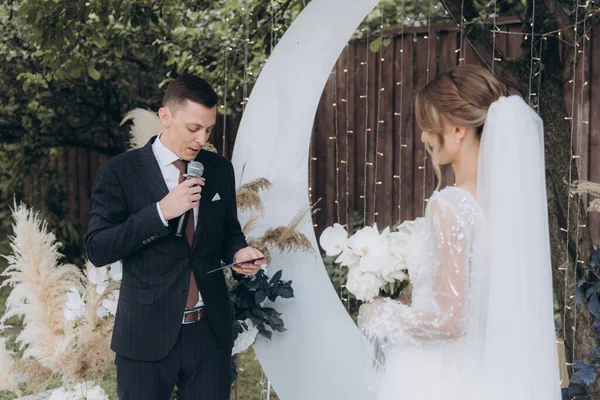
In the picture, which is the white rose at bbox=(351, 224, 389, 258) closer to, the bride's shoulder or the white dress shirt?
the bride's shoulder

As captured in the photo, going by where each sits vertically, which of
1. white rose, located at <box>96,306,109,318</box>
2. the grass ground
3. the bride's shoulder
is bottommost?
the grass ground

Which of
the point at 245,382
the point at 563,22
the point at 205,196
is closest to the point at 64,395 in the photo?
the point at 205,196

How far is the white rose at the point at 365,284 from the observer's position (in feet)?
7.57

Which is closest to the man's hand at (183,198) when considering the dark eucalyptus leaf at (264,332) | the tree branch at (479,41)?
the dark eucalyptus leaf at (264,332)

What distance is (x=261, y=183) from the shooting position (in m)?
3.34

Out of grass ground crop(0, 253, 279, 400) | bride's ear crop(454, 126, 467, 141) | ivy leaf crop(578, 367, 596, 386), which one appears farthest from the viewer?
grass ground crop(0, 253, 279, 400)

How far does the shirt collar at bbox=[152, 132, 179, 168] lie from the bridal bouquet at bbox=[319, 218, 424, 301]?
617 mm

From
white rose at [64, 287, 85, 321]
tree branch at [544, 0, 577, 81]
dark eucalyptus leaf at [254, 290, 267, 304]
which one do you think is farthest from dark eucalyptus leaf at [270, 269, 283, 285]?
tree branch at [544, 0, 577, 81]

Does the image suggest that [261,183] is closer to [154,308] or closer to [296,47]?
[296,47]

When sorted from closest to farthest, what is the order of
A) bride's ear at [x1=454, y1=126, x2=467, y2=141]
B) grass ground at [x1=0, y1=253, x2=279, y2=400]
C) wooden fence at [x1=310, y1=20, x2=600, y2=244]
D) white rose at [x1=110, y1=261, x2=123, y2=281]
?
bride's ear at [x1=454, y1=126, x2=467, y2=141], white rose at [x1=110, y1=261, x2=123, y2=281], grass ground at [x1=0, y1=253, x2=279, y2=400], wooden fence at [x1=310, y1=20, x2=600, y2=244]

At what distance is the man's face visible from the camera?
243 centimetres

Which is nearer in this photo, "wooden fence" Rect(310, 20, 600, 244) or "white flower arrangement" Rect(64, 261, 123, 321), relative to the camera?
"white flower arrangement" Rect(64, 261, 123, 321)

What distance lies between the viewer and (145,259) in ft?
7.92

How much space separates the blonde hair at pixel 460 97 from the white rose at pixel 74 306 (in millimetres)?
1583
